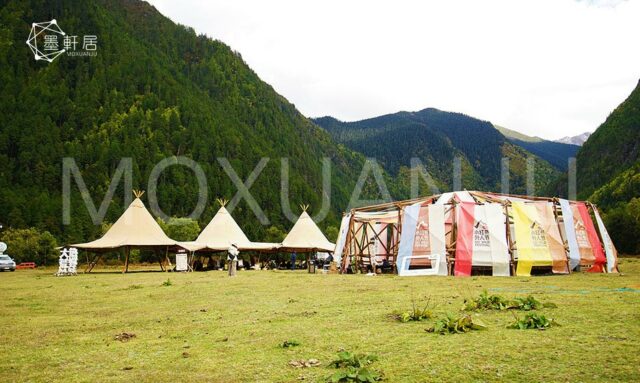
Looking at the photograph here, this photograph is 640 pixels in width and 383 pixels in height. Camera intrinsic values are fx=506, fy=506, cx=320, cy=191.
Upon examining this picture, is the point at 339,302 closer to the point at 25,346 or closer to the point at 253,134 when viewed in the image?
the point at 25,346

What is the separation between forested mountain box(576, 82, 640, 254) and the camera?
88938 mm

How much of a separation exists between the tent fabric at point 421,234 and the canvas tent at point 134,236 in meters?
18.5

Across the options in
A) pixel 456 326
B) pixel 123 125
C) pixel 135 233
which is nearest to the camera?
pixel 456 326

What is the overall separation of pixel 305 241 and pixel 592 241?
23.4 m

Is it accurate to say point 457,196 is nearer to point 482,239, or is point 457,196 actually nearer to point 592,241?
point 482,239

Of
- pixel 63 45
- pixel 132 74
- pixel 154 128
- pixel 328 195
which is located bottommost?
pixel 328 195

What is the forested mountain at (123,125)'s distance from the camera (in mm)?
100625

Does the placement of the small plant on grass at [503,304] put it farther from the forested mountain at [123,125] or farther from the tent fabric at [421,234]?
the forested mountain at [123,125]

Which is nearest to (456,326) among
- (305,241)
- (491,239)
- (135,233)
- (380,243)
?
(491,239)

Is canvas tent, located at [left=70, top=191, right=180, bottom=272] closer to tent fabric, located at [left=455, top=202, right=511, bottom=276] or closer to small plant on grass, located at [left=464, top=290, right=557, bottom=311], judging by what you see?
tent fabric, located at [left=455, top=202, right=511, bottom=276]

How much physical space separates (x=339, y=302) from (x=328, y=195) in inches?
5453

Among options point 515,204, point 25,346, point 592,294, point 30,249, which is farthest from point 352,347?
point 30,249

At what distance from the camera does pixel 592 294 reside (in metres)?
11.7

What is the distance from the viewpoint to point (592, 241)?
25375mm
